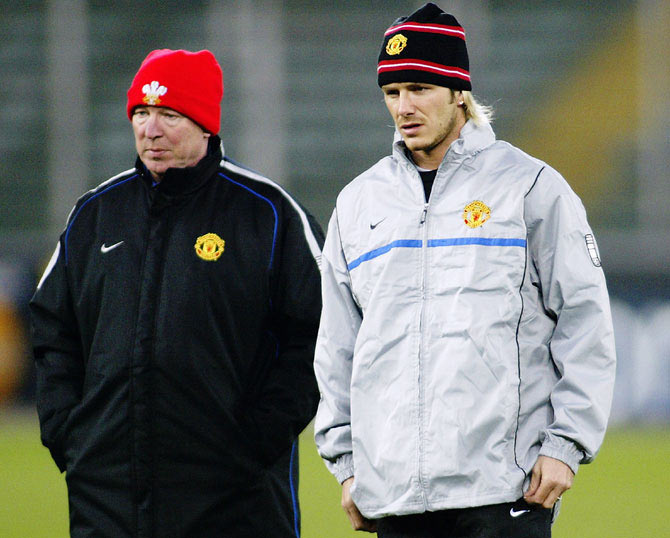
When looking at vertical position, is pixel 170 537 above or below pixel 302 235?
below

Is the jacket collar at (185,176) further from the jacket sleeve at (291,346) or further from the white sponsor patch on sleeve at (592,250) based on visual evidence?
the white sponsor patch on sleeve at (592,250)

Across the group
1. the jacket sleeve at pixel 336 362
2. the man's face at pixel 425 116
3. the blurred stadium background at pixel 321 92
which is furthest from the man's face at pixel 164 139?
the blurred stadium background at pixel 321 92

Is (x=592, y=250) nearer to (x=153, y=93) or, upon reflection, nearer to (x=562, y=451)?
(x=562, y=451)

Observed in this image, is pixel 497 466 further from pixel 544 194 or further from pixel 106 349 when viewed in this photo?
pixel 106 349

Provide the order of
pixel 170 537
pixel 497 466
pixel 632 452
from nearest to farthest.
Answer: pixel 497 466
pixel 170 537
pixel 632 452

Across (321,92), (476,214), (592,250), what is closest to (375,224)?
(476,214)

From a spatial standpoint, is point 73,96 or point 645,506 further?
point 73,96

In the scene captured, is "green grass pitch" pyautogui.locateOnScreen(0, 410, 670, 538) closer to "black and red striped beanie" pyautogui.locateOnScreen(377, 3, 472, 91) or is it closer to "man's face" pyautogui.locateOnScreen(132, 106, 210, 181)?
"man's face" pyautogui.locateOnScreen(132, 106, 210, 181)

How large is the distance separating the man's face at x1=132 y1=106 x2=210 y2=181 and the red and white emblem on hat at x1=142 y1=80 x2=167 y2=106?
3 centimetres

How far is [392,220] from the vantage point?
2996 mm

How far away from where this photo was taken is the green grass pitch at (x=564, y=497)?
6.80 metres

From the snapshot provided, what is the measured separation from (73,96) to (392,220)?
999cm

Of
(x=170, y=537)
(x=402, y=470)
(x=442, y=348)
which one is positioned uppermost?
(x=442, y=348)

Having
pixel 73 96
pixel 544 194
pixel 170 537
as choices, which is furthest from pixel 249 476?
pixel 73 96
